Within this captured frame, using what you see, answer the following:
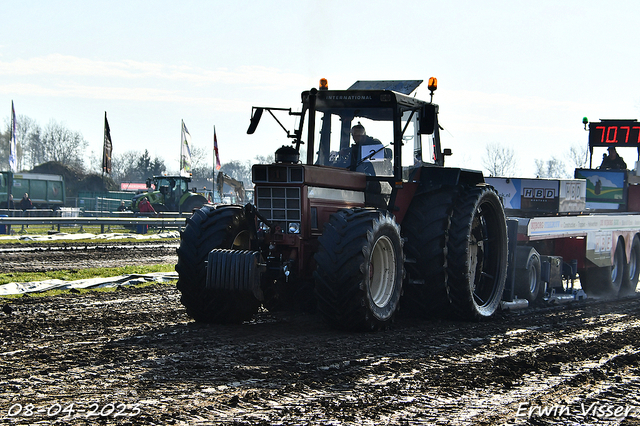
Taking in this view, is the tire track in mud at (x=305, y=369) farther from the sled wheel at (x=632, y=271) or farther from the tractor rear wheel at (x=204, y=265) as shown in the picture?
the sled wheel at (x=632, y=271)

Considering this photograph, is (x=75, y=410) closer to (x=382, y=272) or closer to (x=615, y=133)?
(x=382, y=272)

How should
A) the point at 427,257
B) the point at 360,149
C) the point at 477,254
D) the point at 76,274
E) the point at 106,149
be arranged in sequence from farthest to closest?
the point at 106,149, the point at 76,274, the point at 477,254, the point at 360,149, the point at 427,257

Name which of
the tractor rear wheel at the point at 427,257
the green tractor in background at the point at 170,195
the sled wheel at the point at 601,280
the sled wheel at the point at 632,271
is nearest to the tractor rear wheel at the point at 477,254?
the tractor rear wheel at the point at 427,257

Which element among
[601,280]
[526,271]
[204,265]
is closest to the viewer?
[204,265]

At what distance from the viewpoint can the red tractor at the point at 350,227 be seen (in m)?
7.31

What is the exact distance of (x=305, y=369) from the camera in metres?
5.85

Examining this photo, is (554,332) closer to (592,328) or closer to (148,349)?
(592,328)

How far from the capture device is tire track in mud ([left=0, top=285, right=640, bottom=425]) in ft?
15.5

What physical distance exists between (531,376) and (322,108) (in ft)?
14.3

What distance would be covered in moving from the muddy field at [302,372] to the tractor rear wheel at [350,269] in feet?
0.72

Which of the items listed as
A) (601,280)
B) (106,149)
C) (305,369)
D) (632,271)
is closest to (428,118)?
(305,369)

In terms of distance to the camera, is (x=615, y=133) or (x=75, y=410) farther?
(x=615, y=133)

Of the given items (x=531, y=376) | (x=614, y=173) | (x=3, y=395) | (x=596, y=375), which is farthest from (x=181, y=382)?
(x=614, y=173)

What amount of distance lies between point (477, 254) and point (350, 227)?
320 centimetres
